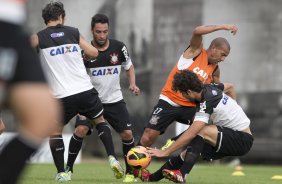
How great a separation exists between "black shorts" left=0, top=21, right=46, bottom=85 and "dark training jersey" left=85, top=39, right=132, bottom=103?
6401 millimetres

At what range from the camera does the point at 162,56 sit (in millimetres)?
22141

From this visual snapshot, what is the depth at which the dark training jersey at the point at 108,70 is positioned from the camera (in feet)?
32.4

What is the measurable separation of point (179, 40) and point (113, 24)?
74.0 inches

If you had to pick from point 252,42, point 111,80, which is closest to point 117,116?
point 111,80

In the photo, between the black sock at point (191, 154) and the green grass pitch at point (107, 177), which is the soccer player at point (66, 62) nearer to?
the green grass pitch at point (107, 177)

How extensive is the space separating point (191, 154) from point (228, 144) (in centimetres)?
54

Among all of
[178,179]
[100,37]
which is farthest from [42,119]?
[100,37]

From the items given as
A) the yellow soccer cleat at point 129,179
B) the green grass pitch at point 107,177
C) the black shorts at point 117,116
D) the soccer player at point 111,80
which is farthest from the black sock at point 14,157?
the black shorts at point 117,116

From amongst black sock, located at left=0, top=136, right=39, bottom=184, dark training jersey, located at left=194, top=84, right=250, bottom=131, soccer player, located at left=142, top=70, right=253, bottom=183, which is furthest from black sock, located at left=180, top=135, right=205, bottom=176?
black sock, located at left=0, top=136, right=39, bottom=184

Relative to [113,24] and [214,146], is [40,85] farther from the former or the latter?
[113,24]

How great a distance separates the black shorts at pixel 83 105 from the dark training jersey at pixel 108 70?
939 millimetres

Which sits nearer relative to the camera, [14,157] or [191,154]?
[14,157]

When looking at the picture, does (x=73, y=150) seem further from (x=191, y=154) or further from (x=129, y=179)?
(x=191, y=154)

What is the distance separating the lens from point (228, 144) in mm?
8578
